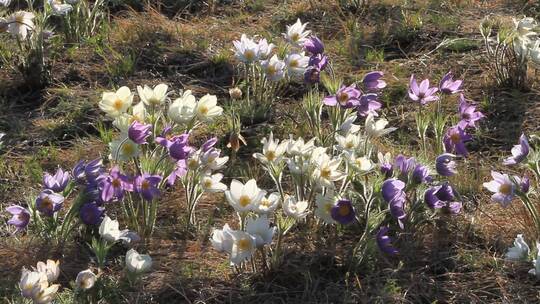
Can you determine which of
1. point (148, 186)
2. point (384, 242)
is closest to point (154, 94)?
point (148, 186)

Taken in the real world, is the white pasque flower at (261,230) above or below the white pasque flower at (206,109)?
below

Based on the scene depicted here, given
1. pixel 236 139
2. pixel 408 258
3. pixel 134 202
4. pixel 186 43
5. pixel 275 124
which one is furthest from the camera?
pixel 186 43

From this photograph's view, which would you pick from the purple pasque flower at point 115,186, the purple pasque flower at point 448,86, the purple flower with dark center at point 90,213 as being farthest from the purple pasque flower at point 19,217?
the purple pasque flower at point 448,86

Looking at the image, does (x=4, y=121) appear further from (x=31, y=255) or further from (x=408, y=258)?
(x=408, y=258)

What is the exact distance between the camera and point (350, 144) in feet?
9.82

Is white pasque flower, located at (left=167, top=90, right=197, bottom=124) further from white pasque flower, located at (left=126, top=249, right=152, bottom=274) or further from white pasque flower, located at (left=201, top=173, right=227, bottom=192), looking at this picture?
white pasque flower, located at (left=126, top=249, right=152, bottom=274)

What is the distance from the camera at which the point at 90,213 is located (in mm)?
2887

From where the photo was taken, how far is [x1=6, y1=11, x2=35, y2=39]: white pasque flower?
13.3 ft

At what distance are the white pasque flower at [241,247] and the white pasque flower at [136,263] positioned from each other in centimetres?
30

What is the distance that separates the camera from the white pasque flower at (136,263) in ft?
8.76

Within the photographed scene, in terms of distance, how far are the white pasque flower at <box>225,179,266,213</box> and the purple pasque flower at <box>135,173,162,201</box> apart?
0.29 m

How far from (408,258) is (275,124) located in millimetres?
1141

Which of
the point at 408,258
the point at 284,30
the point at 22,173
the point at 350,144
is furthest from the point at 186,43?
the point at 408,258

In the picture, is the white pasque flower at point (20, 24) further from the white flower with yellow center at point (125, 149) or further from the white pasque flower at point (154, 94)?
the white flower with yellow center at point (125, 149)
